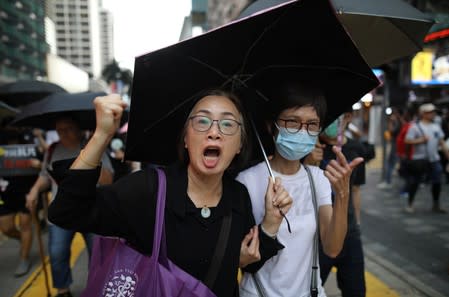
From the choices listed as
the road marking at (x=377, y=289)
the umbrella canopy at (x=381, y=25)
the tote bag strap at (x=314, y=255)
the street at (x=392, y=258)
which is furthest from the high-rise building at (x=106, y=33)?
the tote bag strap at (x=314, y=255)

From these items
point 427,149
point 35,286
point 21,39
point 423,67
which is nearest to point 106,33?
point 21,39

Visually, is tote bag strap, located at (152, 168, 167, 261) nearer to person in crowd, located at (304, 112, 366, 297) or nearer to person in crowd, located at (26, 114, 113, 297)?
person in crowd, located at (304, 112, 366, 297)

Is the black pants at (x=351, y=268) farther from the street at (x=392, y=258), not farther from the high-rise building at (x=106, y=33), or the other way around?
the high-rise building at (x=106, y=33)

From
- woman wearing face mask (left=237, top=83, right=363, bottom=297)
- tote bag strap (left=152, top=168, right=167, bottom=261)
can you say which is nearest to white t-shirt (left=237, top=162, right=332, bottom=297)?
woman wearing face mask (left=237, top=83, right=363, bottom=297)

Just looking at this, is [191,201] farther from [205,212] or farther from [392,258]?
[392,258]

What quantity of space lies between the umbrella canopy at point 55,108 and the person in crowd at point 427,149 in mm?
5780

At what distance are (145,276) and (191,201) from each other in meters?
0.35

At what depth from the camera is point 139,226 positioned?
4.60ft

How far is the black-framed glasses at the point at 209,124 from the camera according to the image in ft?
5.00

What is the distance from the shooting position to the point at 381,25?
7.20 ft

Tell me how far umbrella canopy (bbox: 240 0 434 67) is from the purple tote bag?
4.44ft

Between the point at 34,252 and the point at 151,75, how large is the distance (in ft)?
15.5

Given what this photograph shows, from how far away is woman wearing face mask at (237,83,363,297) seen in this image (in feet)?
5.50

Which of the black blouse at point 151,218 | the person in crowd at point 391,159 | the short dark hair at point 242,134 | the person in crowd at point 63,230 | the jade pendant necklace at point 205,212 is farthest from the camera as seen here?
the person in crowd at point 391,159
